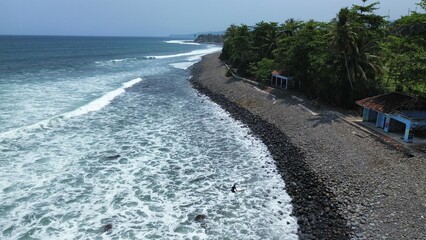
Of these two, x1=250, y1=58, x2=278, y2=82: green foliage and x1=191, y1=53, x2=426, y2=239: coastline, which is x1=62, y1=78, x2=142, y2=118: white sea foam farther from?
x1=250, y1=58, x2=278, y2=82: green foliage

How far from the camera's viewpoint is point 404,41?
24406 millimetres

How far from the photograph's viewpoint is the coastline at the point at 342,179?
13.9 m

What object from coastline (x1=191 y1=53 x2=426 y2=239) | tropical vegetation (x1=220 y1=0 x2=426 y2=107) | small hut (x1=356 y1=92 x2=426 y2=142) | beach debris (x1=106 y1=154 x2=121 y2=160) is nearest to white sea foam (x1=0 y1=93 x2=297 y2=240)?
beach debris (x1=106 y1=154 x2=121 y2=160)

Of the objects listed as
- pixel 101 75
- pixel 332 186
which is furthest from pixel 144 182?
pixel 101 75

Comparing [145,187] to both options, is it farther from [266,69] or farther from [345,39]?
[266,69]

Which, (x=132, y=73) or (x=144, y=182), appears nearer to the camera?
(x=144, y=182)

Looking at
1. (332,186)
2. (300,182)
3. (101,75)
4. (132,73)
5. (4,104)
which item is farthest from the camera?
(132,73)

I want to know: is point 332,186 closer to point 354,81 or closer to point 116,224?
point 116,224

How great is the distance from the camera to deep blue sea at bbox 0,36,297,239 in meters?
14.8

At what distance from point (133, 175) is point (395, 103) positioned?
18.9m

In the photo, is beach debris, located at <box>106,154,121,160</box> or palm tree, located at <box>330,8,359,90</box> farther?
palm tree, located at <box>330,8,359,90</box>

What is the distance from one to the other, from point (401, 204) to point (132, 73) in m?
57.7

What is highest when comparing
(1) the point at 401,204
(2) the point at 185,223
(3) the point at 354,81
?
(3) the point at 354,81

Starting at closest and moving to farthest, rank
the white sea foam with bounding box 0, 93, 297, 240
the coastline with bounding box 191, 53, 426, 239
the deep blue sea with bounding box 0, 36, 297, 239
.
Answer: the coastline with bounding box 191, 53, 426, 239, the white sea foam with bounding box 0, 93, 297, 240, the deep blue sea with bounding box 0, 36, 297, 239
